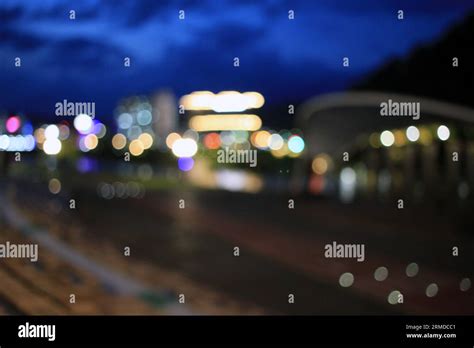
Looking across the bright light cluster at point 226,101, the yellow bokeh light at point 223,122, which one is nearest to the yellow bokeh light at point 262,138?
the yellow bokeh light at point 223,122

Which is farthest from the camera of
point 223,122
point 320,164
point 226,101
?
point 223,122

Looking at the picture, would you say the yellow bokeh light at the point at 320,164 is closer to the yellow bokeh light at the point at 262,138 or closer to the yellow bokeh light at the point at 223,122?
the yellow bokeh light at the point at 262,138

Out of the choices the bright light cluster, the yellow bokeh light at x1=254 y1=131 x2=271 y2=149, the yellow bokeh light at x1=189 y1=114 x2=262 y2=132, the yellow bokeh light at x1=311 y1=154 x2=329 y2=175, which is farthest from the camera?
the yellow bokeh light at x1=189 y1=114 x2=262 y2=132

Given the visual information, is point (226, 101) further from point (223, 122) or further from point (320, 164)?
point (320, 164)

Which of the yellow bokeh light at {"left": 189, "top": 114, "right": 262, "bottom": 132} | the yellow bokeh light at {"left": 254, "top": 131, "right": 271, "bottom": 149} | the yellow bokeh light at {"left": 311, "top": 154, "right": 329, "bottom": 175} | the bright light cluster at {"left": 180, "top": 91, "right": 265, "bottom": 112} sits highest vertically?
the yellow bokeh light at {"left": 189, "top": 114, "right": 262, "bottom": 132}

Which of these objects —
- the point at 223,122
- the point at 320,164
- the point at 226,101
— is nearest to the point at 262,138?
the point at 226,101

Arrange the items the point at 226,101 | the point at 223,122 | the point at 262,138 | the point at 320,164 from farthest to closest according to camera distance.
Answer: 1. the point at 223,122
2. the point at 262,138
3. the point at 226,101
4. the point at 320,164

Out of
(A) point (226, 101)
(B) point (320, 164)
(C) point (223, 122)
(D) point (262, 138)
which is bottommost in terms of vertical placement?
(B) point (320, 164)

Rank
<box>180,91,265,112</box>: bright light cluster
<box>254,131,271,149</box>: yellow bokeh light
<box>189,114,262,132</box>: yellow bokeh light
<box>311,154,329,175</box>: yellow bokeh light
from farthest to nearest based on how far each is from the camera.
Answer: <box>189,114,262,132</box>: yellow bokeh light → <box>254,131,271,149</box>: yellow bokeh light → <box>180,91,265,112</box>: bright light cluster → <box>311,154,329,175</box>: yellow bokeh light

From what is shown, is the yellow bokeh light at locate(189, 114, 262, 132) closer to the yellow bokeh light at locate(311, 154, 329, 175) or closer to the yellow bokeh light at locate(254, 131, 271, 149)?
the yellow bokeh light at locate(254, 131, 271, 149)

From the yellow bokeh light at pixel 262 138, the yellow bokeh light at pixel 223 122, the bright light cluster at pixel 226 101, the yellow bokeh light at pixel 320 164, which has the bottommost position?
the yellow bokeh light at pixel 320 164

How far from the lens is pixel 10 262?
26.8ft

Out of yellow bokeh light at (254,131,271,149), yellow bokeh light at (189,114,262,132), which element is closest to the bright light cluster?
yellow bokeh light at (254,131,271,149)
